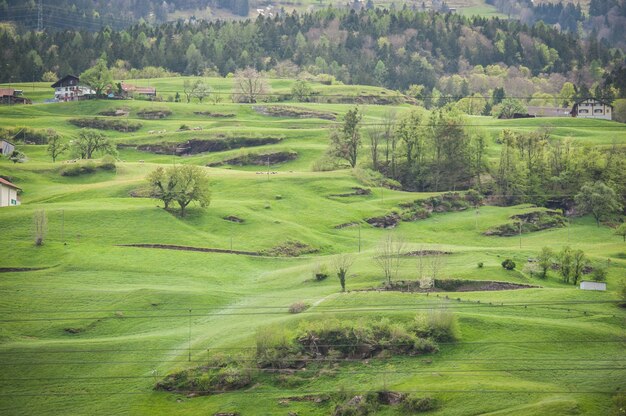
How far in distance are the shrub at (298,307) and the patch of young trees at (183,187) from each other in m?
48.6

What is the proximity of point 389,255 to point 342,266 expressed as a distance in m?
10.3

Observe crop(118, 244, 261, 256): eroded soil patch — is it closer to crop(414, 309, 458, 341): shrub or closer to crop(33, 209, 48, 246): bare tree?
crop(33, 209, 48, 246): bare tree

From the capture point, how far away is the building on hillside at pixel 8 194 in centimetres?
16188

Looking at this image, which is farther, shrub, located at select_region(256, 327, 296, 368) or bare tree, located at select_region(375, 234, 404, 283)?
bare tree, located at select_region(375, 234, 404, 283)

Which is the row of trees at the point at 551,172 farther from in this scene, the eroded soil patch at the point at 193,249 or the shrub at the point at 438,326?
the shrub at the point at 438,326

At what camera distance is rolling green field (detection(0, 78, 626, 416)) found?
311ft

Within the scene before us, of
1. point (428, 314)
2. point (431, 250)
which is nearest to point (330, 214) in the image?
point (431, 250)

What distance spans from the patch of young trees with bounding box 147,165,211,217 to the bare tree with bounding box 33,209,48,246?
21.0 meters

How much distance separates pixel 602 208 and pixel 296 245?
56625mm

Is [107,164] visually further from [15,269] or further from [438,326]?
[438,326]

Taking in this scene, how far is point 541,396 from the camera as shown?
87.8m

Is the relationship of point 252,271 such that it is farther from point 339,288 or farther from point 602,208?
point 602,208

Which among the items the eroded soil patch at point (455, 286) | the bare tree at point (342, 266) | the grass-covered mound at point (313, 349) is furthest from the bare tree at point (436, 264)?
the grass-covered mound at point (313, 349)

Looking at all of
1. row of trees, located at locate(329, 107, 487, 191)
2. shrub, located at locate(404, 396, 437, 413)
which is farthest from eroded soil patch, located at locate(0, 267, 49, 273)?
row of trees, located at locate(329, 107, 487, 191)
